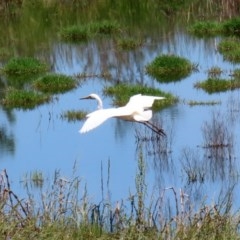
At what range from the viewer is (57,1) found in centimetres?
2972

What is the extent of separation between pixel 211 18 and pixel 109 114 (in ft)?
57.8

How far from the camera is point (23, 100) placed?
16141 millimetres

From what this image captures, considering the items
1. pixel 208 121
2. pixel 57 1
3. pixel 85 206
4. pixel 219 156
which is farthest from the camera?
pixel 57 1

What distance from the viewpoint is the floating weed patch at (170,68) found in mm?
17688

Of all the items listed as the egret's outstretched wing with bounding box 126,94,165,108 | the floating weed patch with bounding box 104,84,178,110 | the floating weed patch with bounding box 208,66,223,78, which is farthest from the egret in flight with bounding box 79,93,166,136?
the floating weed patch with bounding box 208,66,223,78

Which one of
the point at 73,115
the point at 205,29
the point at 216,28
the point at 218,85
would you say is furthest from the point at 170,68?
the point at 216,28

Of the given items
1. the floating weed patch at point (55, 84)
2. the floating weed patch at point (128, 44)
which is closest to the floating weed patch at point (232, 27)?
the floating weed patch at point (128, 44)

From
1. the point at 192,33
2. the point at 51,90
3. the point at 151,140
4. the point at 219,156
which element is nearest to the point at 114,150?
the point at 151,140

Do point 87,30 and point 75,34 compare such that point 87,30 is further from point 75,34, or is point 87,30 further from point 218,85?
point 218,85

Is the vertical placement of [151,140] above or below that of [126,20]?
below

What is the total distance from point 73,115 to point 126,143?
2185 millimetres

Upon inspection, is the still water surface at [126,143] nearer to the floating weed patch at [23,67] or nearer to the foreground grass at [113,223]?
the floating weed patch at [23,67]

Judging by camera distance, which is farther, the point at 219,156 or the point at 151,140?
the point at 151,140

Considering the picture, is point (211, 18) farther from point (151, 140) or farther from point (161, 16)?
point (151, 140)
